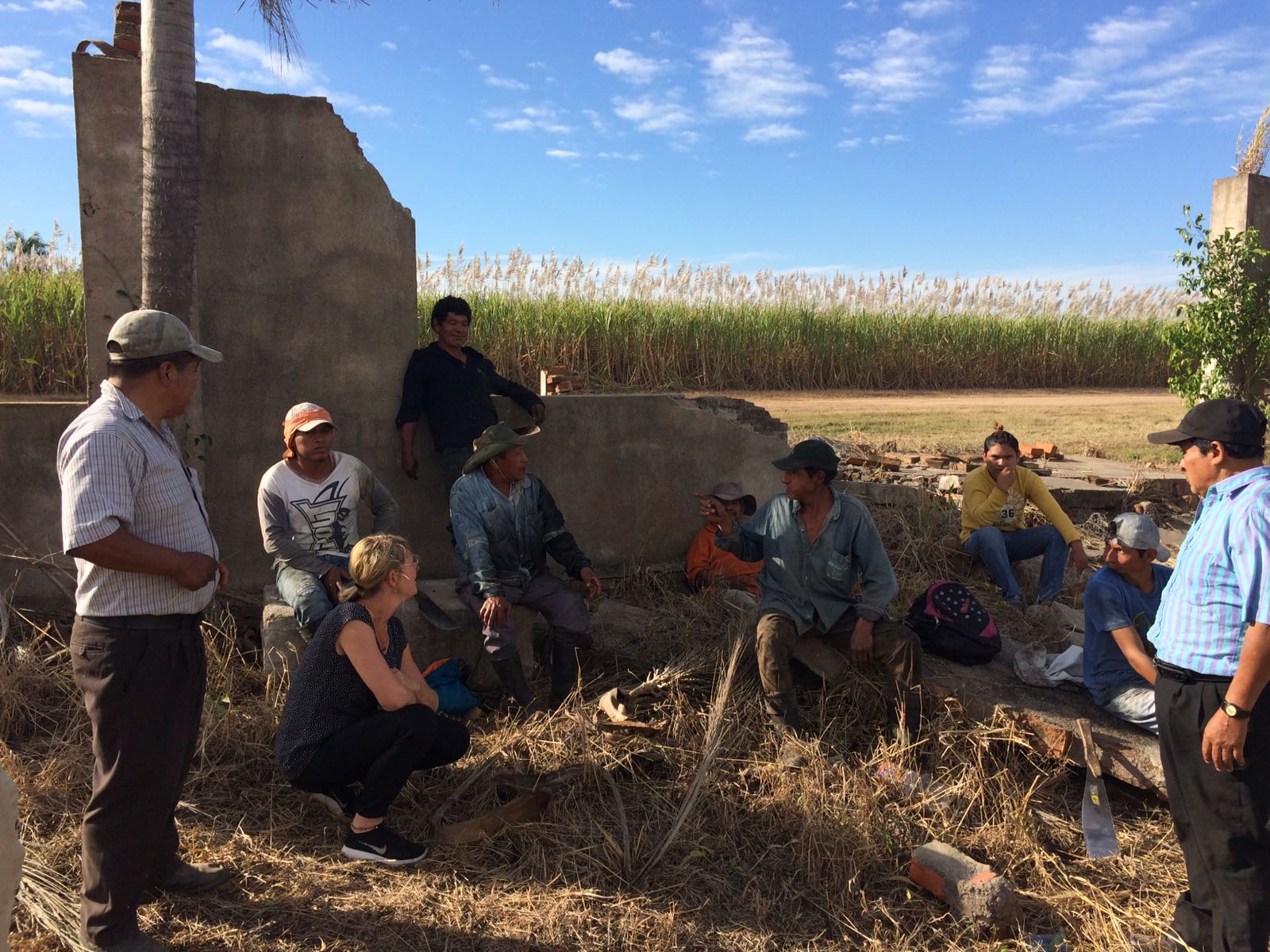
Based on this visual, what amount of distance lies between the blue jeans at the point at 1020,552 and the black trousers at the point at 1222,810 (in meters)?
3.85

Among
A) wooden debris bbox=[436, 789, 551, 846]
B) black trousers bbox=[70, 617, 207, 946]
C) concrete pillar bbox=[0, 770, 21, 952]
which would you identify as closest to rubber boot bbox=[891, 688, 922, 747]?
wooden debris bbox=[436, 789, 551, 846]

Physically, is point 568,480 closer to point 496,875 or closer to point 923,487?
point 496,875

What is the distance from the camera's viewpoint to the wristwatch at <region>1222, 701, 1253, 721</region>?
2.91 metres

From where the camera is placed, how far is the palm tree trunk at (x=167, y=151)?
4934mm

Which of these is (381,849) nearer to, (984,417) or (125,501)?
(125,501)

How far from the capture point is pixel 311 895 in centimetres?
354

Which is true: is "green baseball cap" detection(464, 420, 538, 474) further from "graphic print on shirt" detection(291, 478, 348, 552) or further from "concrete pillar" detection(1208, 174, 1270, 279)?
"concrete pillar" detection(1208, 174, 1270, 279)

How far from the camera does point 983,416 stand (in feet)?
54.6

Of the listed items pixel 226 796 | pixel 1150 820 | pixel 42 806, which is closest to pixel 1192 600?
pixel 1150 820

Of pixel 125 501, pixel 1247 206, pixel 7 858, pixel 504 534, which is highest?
pixel 1247 206

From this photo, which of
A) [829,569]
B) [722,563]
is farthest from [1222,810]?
[722,563]

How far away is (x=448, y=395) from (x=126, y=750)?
3.26 metres

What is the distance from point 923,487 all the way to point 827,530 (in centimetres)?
450

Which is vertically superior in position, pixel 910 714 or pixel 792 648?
pixel 792 648
